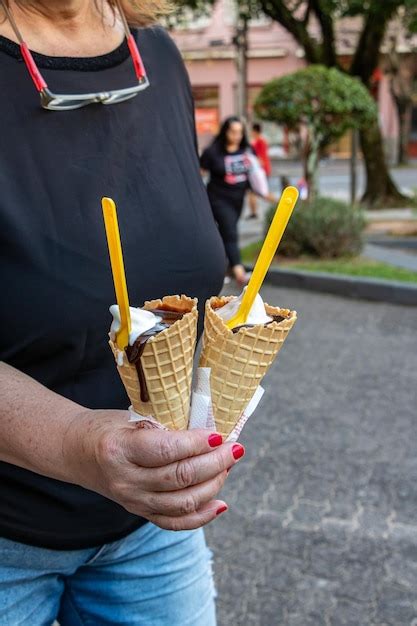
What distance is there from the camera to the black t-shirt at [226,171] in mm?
9844

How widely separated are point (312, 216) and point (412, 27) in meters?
5.01

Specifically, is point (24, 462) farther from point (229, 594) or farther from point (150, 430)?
point (229, 594)

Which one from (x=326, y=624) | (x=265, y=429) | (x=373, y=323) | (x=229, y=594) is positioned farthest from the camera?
(x=373, y=323)

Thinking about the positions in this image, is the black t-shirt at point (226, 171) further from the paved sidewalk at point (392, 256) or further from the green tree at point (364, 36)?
the green tree at point (364, 36)

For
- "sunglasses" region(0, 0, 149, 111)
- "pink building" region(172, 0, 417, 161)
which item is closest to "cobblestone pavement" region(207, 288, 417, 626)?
"sunglasses" region(0, 0, 149, 111)

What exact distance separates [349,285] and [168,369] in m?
7.69

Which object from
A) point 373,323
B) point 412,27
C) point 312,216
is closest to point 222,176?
point 312,216

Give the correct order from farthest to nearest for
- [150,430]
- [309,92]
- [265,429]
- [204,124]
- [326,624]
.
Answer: [204,124] < [309,92] < [265,429] < [326,624] < [150,430]

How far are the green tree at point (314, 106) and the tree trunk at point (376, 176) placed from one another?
4276 mm

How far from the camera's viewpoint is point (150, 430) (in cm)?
106

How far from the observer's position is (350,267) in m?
9.34

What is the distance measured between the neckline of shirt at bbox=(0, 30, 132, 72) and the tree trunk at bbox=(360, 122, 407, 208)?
15033 mm

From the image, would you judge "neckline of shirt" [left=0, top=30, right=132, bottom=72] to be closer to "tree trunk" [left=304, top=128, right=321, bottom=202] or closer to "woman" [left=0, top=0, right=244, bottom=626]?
"woman" [left=0, top=0, right=244, bottom=626]

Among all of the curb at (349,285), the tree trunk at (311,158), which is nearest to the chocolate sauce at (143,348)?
the curb at (349,285)
